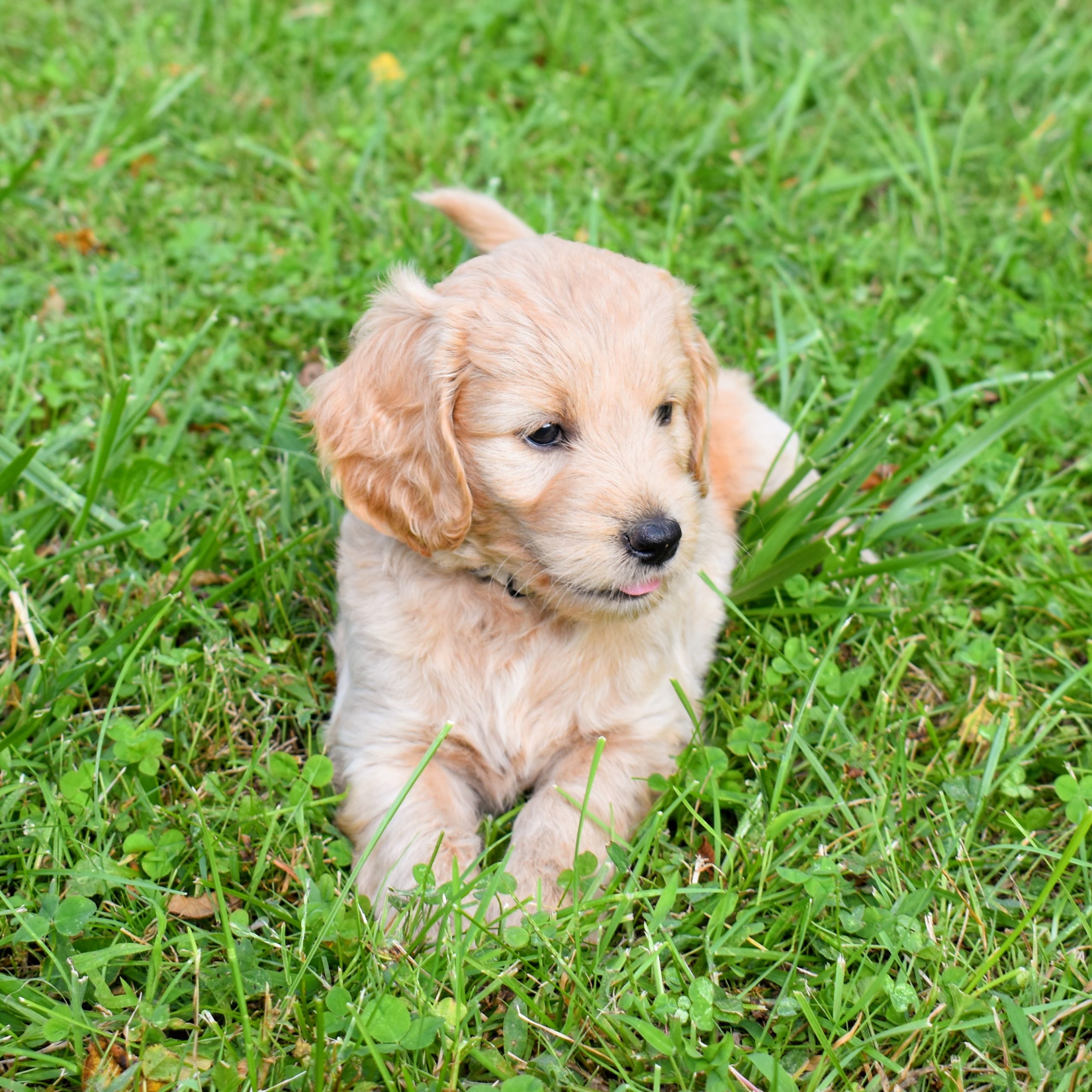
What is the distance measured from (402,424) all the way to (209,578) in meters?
1.01

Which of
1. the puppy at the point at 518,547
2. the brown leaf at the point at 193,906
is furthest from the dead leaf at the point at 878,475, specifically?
the brown leaf at the point at 193,906

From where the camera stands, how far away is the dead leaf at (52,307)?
13.1 feet

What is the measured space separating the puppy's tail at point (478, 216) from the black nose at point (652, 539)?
4.51 ft

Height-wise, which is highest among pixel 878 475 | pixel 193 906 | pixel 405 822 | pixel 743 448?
pixel 743 448

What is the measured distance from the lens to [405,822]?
249 centimetres

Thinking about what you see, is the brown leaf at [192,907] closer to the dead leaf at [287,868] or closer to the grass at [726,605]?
the grass at [726,605]

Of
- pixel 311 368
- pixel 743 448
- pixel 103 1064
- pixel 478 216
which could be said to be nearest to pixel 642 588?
pixel 743 448

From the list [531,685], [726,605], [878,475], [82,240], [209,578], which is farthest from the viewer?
[82,240]

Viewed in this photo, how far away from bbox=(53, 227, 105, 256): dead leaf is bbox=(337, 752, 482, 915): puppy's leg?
106 inches

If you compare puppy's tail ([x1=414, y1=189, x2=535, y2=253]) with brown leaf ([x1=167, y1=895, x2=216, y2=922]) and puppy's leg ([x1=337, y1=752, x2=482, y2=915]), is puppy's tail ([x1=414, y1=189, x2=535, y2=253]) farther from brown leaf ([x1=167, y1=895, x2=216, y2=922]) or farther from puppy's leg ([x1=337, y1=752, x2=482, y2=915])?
brown leaf ([x1=167, y1=895, x2=216, y2=922])

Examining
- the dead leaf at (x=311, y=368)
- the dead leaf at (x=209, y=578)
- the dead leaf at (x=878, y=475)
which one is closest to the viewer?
the dead leaf at (x=209, y=578)

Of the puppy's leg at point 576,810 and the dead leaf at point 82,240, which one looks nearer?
the puppy's leg at point 576,810

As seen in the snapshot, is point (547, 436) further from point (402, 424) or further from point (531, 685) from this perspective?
point (531, 685)

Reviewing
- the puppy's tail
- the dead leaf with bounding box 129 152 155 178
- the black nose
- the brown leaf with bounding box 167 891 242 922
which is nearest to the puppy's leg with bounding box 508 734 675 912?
the black nose
